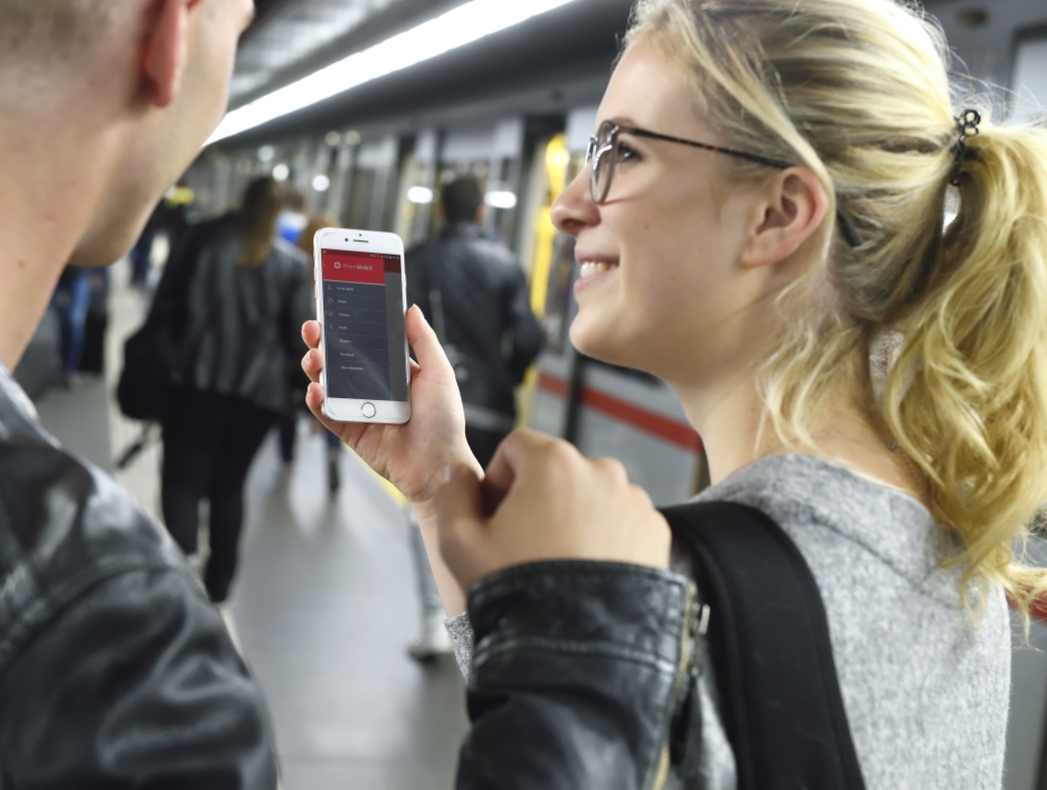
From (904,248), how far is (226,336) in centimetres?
315

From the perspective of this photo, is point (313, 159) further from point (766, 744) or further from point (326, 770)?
point (766, 744)

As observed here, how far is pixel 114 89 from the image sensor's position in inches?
34.2

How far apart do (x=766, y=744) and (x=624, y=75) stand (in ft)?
2.32

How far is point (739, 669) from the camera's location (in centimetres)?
84

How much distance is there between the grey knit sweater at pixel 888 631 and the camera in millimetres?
895

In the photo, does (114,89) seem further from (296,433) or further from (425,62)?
(425,62)

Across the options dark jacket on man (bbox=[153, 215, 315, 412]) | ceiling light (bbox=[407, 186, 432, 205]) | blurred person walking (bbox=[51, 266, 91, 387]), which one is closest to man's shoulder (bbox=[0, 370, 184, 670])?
dark jacket on man (bbox=[153, 215, 315, 412])

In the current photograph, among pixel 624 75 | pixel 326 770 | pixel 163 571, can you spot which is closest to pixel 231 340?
pixel 326 770

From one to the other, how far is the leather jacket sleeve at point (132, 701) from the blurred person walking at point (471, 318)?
3.51 metres

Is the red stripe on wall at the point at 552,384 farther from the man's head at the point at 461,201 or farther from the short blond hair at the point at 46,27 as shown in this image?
the short blond hair at the point at 46,27

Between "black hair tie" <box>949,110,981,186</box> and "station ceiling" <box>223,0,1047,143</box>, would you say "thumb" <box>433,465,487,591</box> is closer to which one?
"black hair tie" <box>949,110,981,186</box>

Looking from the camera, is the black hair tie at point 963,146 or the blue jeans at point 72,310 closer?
the black hair tie at point 963,146

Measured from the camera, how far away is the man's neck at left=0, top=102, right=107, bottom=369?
2.80 feet

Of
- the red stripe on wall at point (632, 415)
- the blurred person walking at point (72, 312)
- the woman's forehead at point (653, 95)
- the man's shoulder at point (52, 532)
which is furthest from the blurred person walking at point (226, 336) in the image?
the blurred person walking at point (72, 312)
